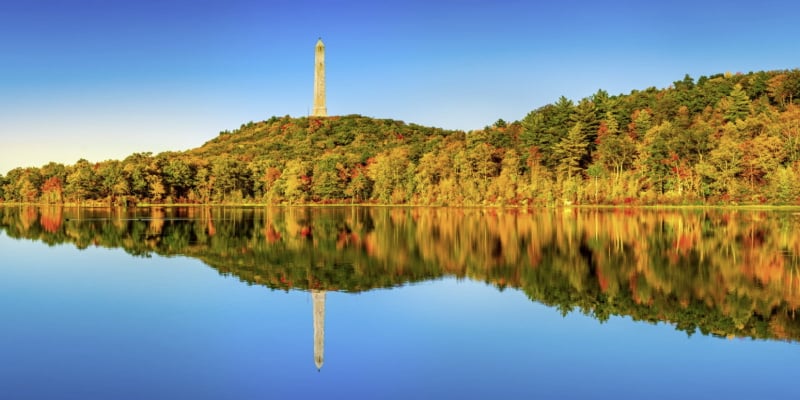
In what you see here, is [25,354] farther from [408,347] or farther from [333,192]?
[333,192]

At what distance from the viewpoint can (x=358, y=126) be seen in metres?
127

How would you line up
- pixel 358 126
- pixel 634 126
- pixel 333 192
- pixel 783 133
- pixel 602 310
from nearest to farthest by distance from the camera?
pixel 602 310, pixel 783 133, pixel 634 126, pixel 333 192, pixel 358 126

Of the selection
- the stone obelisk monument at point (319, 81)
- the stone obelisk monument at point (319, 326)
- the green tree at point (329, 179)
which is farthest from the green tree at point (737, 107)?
the stone obelisk monument at point (319, 81)

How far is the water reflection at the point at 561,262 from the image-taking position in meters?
13.6

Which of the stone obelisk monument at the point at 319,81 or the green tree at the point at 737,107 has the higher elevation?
the stone obelisk monument at the point at 319,81

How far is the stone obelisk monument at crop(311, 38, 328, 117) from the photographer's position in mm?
114562

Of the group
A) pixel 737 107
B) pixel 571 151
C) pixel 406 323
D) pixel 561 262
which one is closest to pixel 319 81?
pixel 571 151

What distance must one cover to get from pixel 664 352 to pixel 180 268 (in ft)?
52.6

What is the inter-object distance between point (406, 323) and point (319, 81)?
4371 inches

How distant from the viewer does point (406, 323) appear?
12.6 meters

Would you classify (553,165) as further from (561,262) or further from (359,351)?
(359,351)

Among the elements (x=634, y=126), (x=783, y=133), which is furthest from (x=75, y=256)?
(x=634, y=126)

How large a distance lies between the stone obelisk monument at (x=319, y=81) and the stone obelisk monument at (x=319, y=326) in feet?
341

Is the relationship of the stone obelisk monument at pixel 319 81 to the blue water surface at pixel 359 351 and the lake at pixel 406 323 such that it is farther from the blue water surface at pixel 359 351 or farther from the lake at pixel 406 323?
the blue water surface at pixel 359 351
